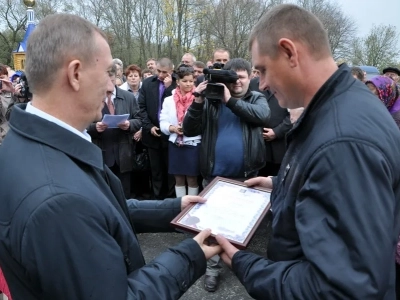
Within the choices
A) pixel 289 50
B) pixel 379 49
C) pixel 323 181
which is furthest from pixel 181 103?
pixel 379 49

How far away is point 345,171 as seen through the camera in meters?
1.12

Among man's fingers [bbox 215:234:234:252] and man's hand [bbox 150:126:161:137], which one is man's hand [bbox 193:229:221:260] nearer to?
man's fingers [bbox 215:234:234:252]

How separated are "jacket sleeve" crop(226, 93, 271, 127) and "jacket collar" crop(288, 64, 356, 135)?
1859mm

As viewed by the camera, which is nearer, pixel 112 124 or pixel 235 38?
pixel 112 124

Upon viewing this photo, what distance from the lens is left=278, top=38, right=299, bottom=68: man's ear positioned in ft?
4.42

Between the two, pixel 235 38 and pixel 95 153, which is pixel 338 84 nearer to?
pixel 95 153

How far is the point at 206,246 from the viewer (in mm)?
1633

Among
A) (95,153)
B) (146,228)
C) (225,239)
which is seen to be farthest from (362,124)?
(146,228)

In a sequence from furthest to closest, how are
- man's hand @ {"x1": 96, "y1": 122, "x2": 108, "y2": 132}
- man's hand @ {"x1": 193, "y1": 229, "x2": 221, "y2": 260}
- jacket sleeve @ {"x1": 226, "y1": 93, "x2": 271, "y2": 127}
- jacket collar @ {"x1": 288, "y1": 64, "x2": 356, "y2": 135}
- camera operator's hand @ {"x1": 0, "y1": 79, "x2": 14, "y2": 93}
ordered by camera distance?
camera operator's hand @ {"x1": 0, "y1": 79, "x2": 14, "y2": 93}
man's hand @ {"x1": 96, "y1": 122, "x2": 108, "y2": 132}
jacket sleeve @ {"x1": 226, "y1": 93, "x2": 271, "y2": 127}
man's hand @ {"x1": 193, "y1": 229, "x2": 221, "y2": 260}
jacket collar @ {"x1": 288, "y1": 64, "x2": 356, "y2": 135}

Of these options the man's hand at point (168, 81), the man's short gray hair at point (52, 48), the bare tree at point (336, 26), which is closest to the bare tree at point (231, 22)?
the bare tree at point (336, 26)

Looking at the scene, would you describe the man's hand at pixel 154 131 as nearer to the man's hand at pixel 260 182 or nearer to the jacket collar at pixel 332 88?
the man's hand at pixel 260 182

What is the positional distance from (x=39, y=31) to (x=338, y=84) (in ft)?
3.52

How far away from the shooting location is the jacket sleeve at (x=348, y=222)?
109 cm

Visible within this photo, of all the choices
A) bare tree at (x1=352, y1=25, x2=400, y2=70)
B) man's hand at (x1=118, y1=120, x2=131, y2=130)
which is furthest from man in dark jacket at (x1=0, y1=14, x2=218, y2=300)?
bare tree at (x1=352, y1=25, x2=400, y2=70)
